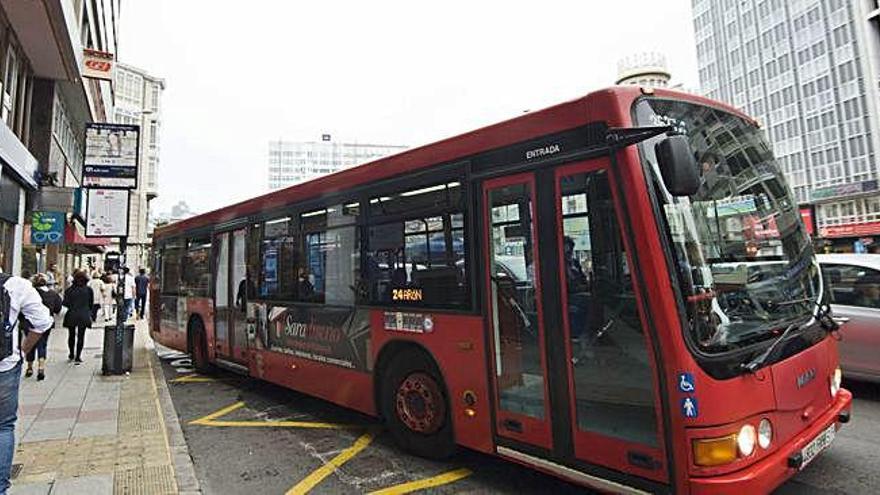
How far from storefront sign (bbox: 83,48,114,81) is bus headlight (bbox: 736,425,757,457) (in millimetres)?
19279

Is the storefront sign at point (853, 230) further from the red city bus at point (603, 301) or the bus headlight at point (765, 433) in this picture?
the bus headlight at point (765, 433)

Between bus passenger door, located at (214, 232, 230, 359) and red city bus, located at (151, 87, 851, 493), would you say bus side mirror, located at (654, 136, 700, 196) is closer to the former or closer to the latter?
red city bus, located at (151, 87, 851, 493)

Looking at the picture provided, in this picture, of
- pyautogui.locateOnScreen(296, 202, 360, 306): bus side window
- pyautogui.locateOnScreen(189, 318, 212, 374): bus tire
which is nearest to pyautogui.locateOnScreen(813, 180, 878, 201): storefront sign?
pyautogui.locateOnScreen(189, 318, 212, 374): bus tire

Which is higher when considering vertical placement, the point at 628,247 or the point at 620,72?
the point at 620,72

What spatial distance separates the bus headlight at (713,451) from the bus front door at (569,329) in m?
0.21

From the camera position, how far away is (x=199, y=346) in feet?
32.4

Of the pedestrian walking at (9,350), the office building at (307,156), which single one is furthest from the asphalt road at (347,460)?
the office building at (307,156)

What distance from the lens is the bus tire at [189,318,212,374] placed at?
31.7ft

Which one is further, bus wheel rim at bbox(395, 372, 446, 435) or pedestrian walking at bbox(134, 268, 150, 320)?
pedestrian walking at bbox(134, 268, 150, 320)

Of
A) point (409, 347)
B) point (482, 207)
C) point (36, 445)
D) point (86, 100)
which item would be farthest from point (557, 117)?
point (86, 100)

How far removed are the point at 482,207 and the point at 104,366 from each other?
8.32m

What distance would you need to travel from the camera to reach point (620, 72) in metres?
91.7

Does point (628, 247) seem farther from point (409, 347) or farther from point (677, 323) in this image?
point (409, 347)

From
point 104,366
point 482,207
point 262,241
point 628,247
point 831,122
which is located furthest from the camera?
point 831,122
